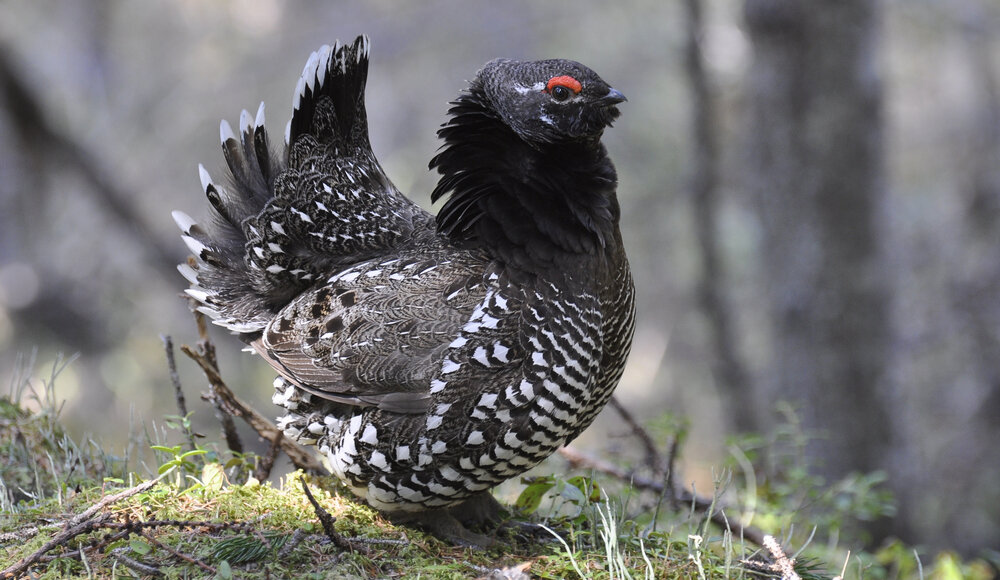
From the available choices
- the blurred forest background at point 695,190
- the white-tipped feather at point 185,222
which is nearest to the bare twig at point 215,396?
the white-tipped feather at point 185,222

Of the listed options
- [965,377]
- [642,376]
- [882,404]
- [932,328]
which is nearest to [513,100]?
[882,404]

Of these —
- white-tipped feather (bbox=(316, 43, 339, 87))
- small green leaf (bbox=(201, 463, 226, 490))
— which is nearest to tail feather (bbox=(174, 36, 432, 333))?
white-tipped feather (bbox=(316, 43, 339, 87))

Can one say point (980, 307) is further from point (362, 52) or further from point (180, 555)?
point (180, 555)

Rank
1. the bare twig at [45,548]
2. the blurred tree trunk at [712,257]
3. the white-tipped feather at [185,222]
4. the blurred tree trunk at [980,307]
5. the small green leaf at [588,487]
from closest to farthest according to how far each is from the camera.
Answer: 1. the bare twig at [45,548]
2. the small green leaf at [588,487]
3. the white-tipped feather at [185,222]
4. the blurred tree trunk at [980,307]
5. the blurred tree trunk at [712,257]

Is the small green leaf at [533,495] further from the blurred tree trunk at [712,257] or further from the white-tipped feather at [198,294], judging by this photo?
the blurred tree trunk at [712,257]

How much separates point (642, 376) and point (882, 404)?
909 centimetres

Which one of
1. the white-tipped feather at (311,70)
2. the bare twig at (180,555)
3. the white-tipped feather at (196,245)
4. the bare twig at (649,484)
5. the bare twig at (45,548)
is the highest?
the white-tipped feather at (311,70)

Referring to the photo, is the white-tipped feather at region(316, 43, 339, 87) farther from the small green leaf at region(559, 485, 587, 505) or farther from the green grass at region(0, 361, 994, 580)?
the small green leaf at region(559, 485, 587, 505)

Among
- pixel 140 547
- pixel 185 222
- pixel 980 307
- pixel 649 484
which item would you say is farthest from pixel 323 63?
pixel 980 307

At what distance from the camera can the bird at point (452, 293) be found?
3.14m

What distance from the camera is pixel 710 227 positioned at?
28.6 ft

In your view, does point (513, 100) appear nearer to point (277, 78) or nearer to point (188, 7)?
point (277, 78)

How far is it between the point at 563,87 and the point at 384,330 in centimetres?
123

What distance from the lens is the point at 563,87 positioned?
3246 mm
